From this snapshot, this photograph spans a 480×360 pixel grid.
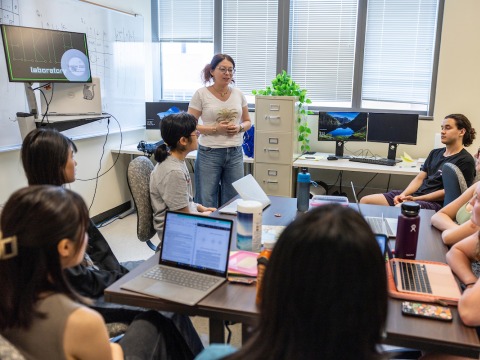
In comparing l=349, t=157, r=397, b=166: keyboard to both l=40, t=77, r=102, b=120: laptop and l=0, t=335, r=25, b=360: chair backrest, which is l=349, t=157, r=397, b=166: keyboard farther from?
l=0, t=335, r=25, b=360: chair backrest

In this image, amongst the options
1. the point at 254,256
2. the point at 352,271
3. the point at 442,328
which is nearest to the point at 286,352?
the point at 352,271

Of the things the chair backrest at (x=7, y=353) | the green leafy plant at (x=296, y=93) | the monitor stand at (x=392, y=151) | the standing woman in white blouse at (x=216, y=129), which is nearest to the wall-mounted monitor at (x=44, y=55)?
the standing woman in white blouse at (x=216, y=129)

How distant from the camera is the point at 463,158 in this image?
10.3ft

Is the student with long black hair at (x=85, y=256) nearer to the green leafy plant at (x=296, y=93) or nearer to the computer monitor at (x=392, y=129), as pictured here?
the green leafy plant at (x=296, y=93)

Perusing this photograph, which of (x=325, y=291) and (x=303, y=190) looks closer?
(x=325, y=291)

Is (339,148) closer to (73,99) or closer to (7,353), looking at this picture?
(73,99)

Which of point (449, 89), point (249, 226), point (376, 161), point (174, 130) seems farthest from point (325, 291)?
point (449, 89)

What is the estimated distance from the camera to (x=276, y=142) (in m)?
4.01


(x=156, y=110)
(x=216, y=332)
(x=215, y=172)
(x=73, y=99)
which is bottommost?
(x=216, y=332)

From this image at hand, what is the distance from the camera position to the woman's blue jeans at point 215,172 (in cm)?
340

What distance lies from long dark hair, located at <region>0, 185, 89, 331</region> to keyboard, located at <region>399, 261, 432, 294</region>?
3.30ft

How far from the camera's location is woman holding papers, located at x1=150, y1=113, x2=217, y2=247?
7.14ft

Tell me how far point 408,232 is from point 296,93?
2622 millimetres

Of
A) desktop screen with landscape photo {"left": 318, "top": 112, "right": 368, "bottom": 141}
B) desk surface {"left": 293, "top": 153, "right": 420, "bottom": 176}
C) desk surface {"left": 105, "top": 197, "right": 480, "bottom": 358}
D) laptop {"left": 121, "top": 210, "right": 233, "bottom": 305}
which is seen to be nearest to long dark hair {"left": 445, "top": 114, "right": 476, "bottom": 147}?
desk surface {"left": 293, "top": 153, "right": 420, "bottom": 176}
